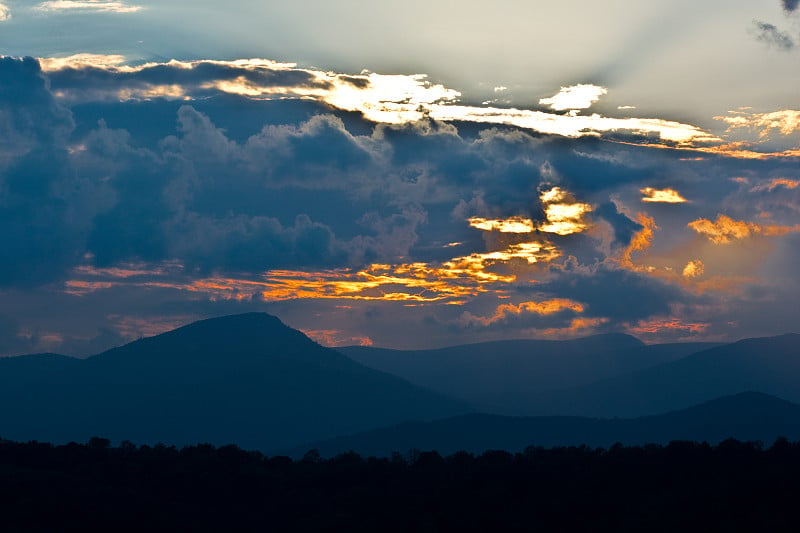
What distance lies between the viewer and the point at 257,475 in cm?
14700

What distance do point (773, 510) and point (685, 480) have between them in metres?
22.8

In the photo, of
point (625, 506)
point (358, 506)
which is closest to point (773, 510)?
point (625, 506)

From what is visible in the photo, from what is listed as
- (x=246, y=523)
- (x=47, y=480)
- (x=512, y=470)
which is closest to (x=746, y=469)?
(x=512, y=470)

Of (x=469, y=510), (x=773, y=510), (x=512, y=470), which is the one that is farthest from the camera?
(x=512, y=470)

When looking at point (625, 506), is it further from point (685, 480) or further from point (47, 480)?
point (47, 480)

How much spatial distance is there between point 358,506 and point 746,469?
56103 millimetres

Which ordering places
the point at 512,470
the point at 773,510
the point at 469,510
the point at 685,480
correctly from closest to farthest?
the point at 773,510, the point at 469,510, the point at 685,480, the point at 512,470

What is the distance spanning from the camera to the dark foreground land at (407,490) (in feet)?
367

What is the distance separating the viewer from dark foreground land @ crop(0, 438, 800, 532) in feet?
367

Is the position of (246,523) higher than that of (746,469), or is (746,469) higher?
(746,469)

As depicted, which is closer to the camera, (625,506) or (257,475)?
(625,506)

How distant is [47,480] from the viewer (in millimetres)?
125312

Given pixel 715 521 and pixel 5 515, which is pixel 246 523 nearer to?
pixel 5 515

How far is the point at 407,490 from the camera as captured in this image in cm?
13475
